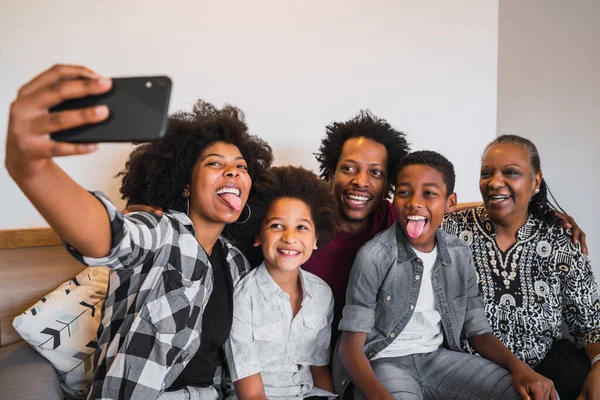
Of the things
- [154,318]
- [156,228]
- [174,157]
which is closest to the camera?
[156,228]

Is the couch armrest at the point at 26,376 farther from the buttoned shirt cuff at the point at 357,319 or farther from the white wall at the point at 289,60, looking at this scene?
the buttoned shirt cuff at the point at 357,319

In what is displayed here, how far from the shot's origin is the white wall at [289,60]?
1.83 meters

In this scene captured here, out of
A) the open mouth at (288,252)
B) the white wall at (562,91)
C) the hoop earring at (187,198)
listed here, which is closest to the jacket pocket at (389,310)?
the open mouth at (288,252)

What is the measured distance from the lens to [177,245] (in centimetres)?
133

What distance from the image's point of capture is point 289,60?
2.17 m

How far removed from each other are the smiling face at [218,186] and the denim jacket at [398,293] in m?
0.45

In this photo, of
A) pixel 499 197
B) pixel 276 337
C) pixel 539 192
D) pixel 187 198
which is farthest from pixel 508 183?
pixel 187 198

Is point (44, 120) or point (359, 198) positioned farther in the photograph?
point (359, 198)

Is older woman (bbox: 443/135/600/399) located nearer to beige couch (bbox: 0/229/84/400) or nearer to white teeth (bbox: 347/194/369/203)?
white teeth (bbox: 347/194/369/203)

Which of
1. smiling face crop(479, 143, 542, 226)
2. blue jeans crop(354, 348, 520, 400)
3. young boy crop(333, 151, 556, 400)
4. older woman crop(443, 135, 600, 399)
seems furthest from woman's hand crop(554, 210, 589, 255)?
blue jeans crop(354, 348, 520, 400)

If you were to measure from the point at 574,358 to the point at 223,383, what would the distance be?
1.15m

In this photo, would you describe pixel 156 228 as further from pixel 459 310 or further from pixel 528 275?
pixel 528 275

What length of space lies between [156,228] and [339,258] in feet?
2.80

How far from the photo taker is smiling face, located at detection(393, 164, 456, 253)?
1.62 m
